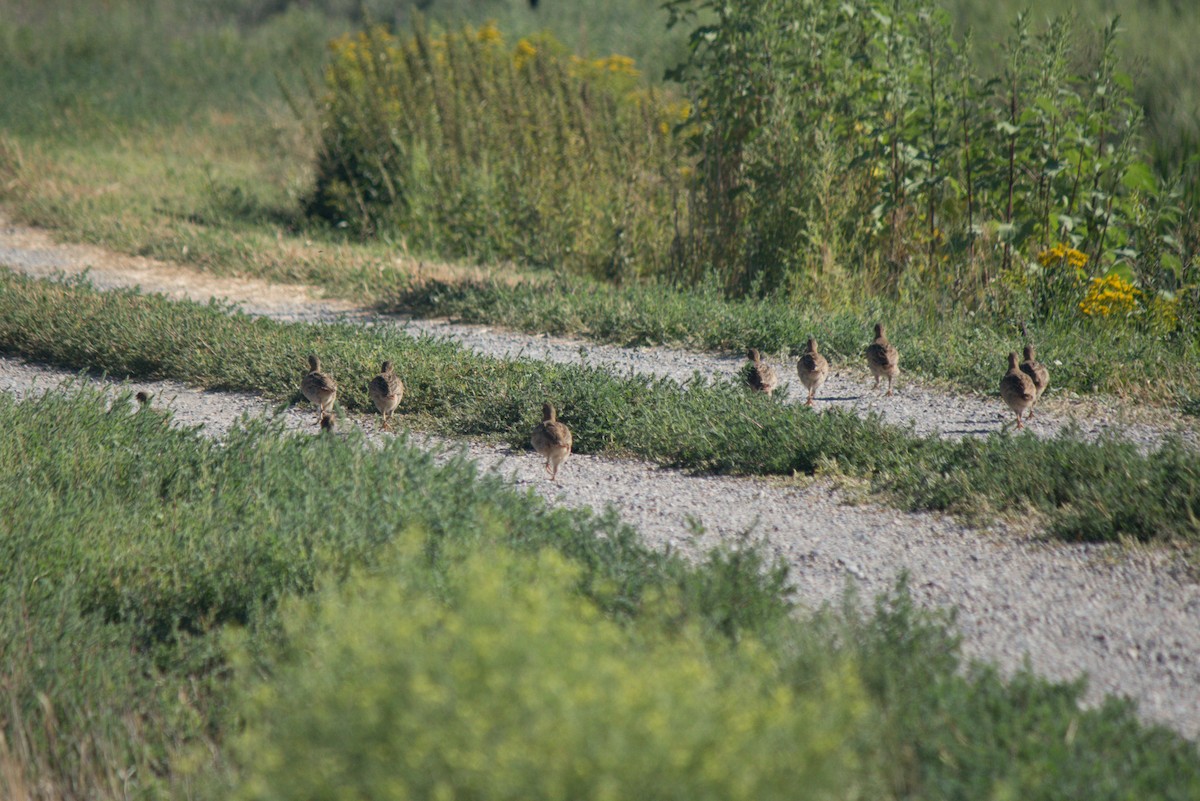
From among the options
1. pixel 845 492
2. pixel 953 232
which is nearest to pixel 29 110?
pixel 953 232

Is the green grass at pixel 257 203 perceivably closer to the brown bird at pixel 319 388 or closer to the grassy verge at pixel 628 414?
the grassy verge at pixel 628 414

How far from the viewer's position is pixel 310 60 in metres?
24.4

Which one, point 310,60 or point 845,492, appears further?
point 310,60

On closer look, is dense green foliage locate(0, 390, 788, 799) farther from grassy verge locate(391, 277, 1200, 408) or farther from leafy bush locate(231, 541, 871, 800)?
grassy verge locate(391, 277, 1200, 408)

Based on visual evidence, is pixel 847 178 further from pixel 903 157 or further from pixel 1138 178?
pixel 1138 178

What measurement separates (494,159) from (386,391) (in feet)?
21.8

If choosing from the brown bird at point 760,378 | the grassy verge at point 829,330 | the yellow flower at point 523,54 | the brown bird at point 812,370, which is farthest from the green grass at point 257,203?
the yellow flower at point 523,54

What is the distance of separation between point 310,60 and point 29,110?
22.4 feet

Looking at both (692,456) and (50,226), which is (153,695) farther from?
(50,226)

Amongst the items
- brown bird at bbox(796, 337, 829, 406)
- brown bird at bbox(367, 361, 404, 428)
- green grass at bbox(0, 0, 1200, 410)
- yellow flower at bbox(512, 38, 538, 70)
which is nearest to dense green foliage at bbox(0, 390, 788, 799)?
brown bird at bbox(367, 361, 404, 428)

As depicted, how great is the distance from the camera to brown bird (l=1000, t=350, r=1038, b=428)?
23.7ft

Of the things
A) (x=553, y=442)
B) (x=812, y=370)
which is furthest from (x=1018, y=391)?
(x=553, y=442)

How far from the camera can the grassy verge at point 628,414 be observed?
5841mm

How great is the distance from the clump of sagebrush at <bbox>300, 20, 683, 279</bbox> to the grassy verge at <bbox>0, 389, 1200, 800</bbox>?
628cm
